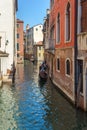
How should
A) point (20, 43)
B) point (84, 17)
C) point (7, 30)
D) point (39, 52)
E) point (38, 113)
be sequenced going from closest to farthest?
point (38, 113) → point (84, 17) → point (7, 30) → point (20, 43) → point (39, 52)

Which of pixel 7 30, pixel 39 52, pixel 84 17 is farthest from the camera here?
pixel 39 52

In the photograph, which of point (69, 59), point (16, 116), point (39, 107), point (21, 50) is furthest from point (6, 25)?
point (21, 50)

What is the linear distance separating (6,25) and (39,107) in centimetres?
1031

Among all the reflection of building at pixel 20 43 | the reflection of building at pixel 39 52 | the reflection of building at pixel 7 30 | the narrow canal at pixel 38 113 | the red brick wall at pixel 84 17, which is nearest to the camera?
the narrow canal at pixel 38 113

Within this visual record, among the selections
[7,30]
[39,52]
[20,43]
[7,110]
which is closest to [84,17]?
[7,110]

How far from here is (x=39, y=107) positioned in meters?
13.6

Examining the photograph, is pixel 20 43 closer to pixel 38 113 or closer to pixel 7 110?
pixel 7 110

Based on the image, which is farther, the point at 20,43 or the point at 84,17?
the point at 20,43

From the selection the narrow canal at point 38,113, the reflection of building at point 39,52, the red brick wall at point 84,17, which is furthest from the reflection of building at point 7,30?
the reflection of building at point 39,52

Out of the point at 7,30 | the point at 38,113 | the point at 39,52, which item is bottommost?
the point at 38,113

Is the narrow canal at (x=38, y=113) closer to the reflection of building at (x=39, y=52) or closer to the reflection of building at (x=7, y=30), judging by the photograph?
the reflection of building at (x=7, y=30)

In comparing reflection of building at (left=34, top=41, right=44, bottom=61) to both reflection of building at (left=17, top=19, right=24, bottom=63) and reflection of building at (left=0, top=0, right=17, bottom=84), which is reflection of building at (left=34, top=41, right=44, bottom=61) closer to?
reflection of building at (left=17, top=19, right=24, bottom=63)

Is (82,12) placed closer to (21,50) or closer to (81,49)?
(81,49)

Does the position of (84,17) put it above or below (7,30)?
below
